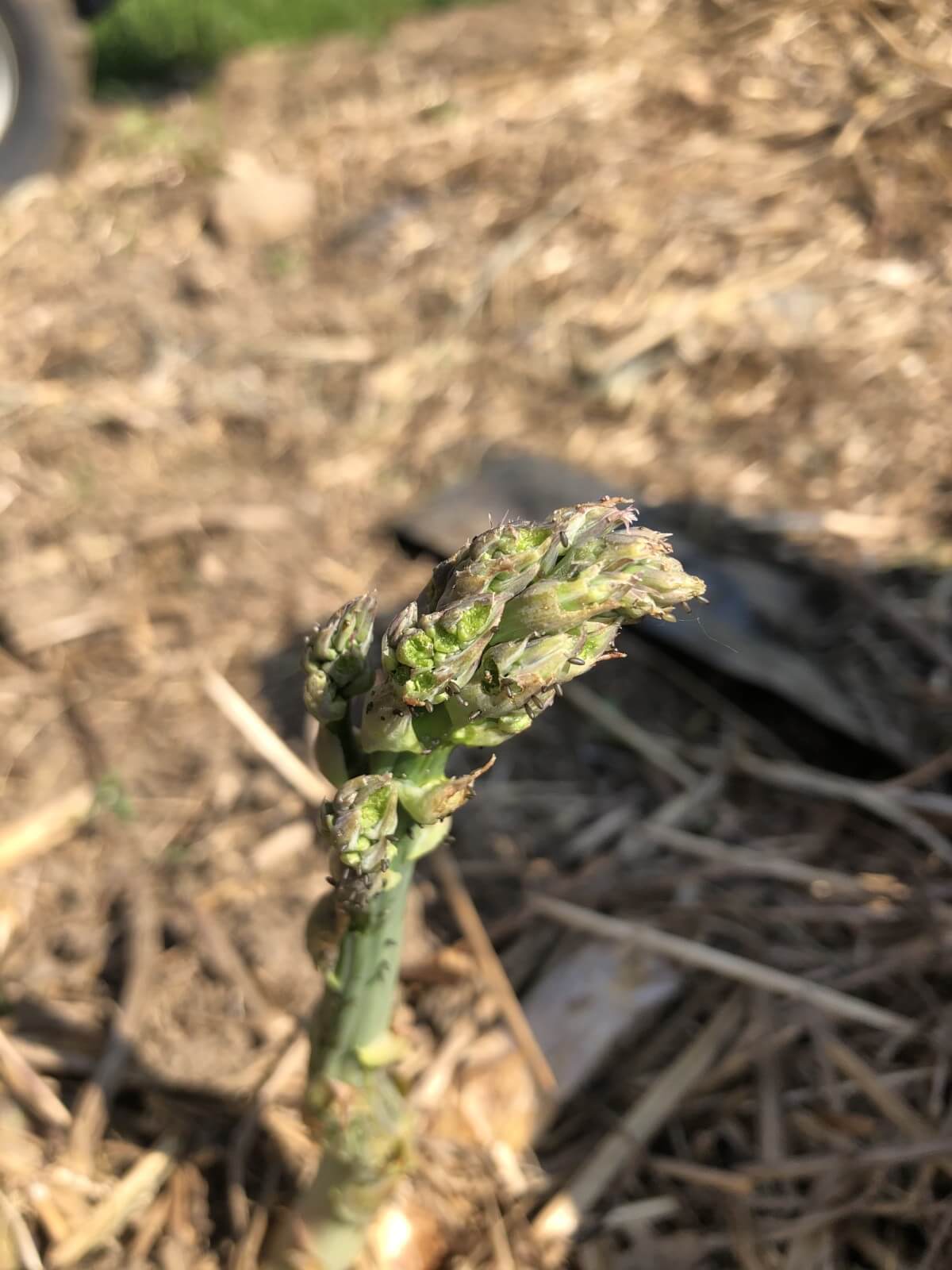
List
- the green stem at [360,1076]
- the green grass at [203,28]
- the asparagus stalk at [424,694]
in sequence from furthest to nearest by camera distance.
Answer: the green grass at [203,28] < the green stem at [360,1076] < the asparagus stalk at [424,694]

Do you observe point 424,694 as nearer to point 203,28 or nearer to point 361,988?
point 361,988

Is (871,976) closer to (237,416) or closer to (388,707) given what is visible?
(388,707)

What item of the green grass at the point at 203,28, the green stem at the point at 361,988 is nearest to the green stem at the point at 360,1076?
the green stem at the point at 361,988

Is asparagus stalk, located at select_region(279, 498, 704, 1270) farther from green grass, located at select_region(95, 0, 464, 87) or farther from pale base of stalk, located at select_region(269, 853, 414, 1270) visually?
green grass, located at select_region(95, 0, 464, 87)

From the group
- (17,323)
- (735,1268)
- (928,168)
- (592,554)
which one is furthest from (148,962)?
(928,168)

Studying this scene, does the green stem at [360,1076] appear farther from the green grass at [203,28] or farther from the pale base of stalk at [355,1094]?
the green grass at [203,28]
